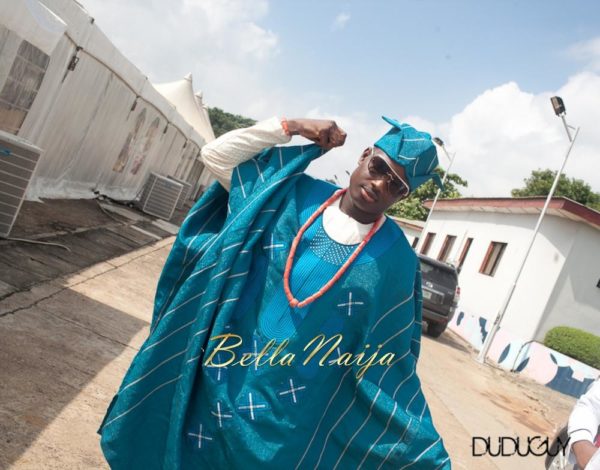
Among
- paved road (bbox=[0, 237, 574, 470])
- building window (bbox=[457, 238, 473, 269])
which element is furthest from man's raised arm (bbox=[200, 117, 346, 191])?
building window (bbox=[457, 238, 473, 269])

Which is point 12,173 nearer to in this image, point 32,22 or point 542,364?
point 32,22

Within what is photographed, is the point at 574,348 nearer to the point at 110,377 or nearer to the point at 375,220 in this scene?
the point at 110,377

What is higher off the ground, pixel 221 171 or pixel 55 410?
pixel 221 171

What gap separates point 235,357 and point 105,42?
8537mm

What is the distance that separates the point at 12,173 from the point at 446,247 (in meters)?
19.6

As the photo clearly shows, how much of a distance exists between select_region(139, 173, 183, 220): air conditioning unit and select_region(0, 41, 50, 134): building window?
22.5 feet

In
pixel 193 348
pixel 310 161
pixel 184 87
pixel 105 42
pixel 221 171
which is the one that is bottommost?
pixel 193 348

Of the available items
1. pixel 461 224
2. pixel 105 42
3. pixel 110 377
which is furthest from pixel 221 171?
pixel 461 224

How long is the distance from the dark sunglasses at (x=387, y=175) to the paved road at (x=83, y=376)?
6.25ft

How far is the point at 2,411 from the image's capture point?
114 inches

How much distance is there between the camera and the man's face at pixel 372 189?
6.81ft

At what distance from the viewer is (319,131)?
6.98 feet

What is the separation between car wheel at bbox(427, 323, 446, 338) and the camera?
13.4 metres

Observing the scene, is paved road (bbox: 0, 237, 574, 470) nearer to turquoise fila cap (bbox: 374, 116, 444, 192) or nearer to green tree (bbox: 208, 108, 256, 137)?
turquoise fila cap (bbox: 374, 116, 444, 192)
